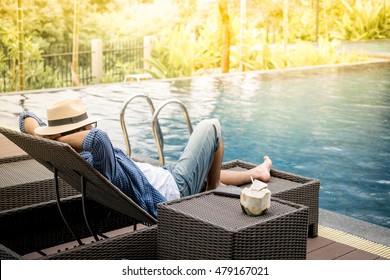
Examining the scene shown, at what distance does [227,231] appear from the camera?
2541mm

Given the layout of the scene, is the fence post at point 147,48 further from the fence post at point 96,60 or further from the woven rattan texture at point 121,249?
the woven rattan texture at point 121,249

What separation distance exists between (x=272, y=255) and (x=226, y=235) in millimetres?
246

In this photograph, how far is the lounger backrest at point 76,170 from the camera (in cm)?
280

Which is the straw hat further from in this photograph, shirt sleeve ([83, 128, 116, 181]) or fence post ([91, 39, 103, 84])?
fence post ([91, 39, 103, 84])

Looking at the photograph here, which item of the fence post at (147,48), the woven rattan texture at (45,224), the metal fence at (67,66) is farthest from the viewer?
the fence post at (147,48)

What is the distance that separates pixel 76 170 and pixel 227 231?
31.7 inches

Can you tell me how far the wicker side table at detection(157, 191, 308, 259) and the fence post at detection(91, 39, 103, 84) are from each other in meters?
12.6

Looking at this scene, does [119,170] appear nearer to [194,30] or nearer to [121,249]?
[121,249]

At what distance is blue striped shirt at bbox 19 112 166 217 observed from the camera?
3025mm

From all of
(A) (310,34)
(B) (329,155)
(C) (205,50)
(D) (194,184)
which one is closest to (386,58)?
(A) (310,34)

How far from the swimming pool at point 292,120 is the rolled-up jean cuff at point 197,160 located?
200cm

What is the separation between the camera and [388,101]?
10.9 m

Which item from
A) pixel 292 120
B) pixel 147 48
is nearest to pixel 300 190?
pixel 292 120

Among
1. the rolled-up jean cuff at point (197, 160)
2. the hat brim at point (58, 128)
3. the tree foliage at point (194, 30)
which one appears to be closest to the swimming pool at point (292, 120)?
the rolled-up jean cuff at point (197, 160)
